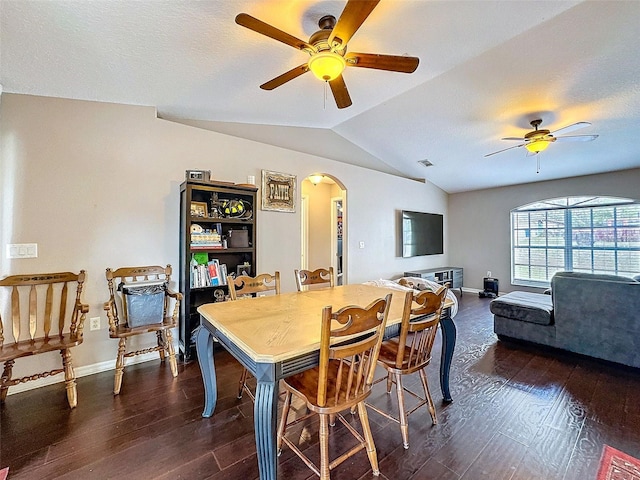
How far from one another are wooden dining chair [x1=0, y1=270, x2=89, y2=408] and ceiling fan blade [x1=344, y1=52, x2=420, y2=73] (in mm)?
2727

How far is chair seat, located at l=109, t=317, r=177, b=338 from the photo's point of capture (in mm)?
2340

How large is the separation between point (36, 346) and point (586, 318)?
4.79m

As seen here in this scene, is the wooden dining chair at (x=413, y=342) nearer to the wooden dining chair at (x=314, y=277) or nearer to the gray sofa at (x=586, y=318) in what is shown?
the wooden dining chair at (x=314, y=277)

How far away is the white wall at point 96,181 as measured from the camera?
2.30 metres

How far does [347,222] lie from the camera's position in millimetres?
4785

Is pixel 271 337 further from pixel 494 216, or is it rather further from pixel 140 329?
pixel 494 216

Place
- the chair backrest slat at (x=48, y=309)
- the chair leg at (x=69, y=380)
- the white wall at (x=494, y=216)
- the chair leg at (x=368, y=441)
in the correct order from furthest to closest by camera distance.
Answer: the white wall at (x=494, y=216), the chair backrest slat at (x=48, y=309), the chair leg at (x=69, y=380), the chair leg at (x=368, y=441)

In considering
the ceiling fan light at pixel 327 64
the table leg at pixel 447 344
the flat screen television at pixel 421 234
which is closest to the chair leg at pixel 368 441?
the table leg at pixel 447 344

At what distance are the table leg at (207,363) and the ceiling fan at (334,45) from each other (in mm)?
1839

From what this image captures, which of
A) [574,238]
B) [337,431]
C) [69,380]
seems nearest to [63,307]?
[69,380]

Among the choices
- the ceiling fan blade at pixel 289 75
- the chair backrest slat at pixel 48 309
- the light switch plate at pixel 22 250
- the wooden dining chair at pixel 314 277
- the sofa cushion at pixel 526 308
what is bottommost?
the sofa cushion at pixel 526 308

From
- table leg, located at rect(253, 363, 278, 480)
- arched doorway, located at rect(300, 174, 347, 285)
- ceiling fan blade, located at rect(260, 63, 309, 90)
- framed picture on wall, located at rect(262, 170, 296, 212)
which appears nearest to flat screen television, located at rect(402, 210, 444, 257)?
arched doorway, located at rect(300, 174, 347, 285)

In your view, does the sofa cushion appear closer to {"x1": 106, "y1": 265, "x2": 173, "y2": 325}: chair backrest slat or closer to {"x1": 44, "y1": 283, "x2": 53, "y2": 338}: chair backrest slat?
{"x1": 106, "y1": 265, "x2": 173, "y2": 325}: chair backrest slat

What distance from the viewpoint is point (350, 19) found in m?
1.48
